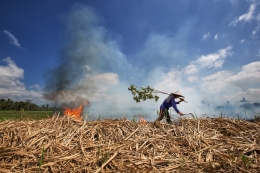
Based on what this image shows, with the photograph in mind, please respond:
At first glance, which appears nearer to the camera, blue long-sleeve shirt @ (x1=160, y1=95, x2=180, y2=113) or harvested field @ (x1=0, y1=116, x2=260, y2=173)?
harvested field @ (x1=0, y1=116, x2=260, y2=173)

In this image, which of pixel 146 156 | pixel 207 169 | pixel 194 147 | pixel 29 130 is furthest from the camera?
pixel 29 130

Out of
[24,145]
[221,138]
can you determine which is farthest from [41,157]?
[221,138]

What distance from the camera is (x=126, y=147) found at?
4230 mm

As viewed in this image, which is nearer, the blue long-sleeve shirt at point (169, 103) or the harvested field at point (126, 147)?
the harvested field at point (126, 147)

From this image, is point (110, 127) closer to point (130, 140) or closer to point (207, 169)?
point (130, 140)

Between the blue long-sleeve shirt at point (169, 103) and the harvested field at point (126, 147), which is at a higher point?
the blue long-sleeve shirt at point (169, 103)

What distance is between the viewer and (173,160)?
3.72m

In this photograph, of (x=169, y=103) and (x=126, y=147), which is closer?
(x=126, y=147)

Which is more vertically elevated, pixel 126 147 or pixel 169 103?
pixel 169 103

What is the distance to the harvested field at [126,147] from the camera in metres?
3.53

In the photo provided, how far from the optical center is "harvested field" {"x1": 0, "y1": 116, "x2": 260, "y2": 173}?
3.53m

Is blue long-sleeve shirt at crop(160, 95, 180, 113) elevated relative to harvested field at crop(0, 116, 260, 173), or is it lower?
elevated

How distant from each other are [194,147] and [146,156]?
3.86 feet

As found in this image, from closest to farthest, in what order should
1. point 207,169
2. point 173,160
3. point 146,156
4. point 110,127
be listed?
point 207,169
point 173,160
point 146,156
point 110,127
